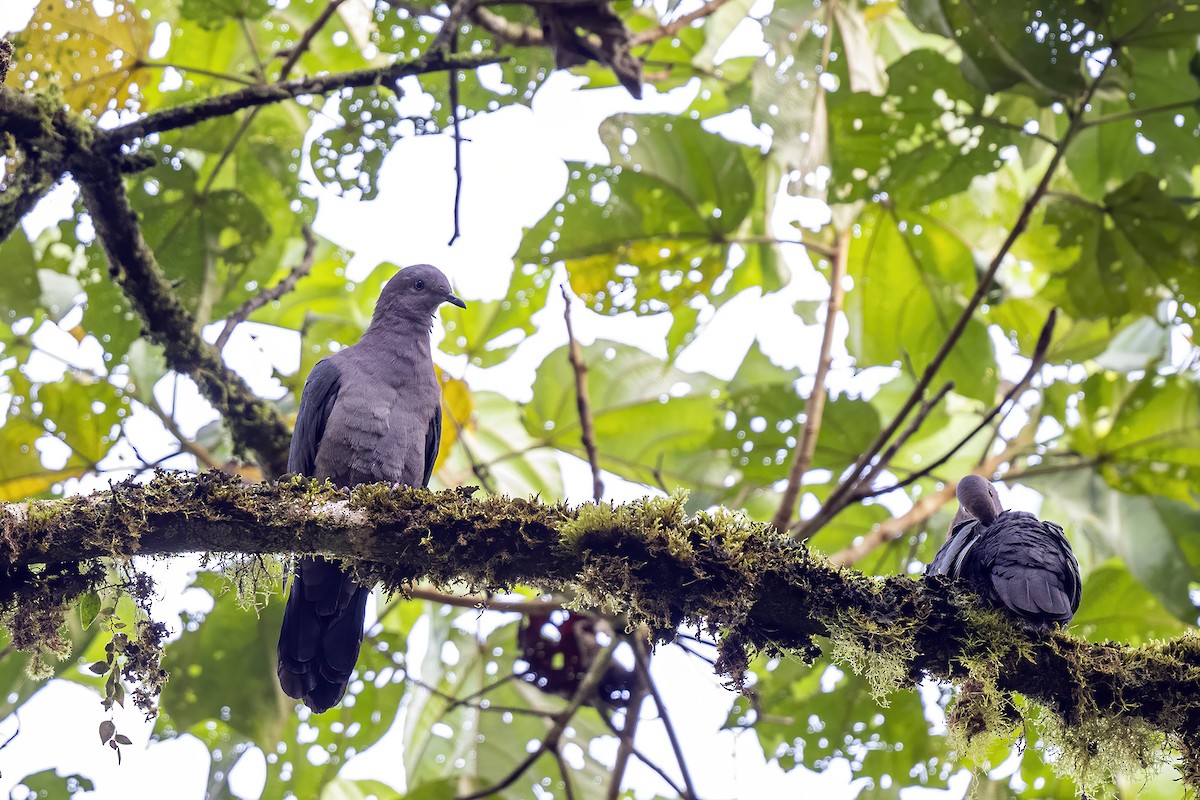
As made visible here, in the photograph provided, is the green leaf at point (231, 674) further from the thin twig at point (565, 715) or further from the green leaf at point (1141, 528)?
the green leaf at point (1141, 528)

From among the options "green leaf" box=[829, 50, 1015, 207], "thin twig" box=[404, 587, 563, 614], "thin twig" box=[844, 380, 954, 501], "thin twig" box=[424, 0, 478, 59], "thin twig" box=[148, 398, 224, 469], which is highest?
"green leaf" box=[829, 50, 1015, 207]

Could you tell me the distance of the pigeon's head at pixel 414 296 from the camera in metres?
4.41

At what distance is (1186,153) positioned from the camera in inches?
183

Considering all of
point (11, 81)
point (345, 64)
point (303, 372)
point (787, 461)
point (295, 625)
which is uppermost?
point (345, 64)

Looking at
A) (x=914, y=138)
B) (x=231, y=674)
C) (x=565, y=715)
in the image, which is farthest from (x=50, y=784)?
(x=914, y=138)

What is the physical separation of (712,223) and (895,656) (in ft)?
8.92

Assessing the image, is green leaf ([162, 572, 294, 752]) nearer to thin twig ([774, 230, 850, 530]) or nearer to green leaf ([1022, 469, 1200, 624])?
thin twig ([774, 230, 850, 530])

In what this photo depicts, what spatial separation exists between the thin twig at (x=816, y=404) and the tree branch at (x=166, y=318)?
2245 millimetres

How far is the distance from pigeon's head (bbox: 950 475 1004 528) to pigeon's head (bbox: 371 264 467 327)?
A: 227cm

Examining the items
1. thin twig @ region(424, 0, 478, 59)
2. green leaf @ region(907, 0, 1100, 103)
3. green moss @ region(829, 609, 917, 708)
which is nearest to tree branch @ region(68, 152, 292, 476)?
thin twig @ region(424, 0, 478, 59)

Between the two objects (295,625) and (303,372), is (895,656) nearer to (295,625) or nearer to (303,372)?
(295,625)

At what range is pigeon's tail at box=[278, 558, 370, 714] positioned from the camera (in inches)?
137

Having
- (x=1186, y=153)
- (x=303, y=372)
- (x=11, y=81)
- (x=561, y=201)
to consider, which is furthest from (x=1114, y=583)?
(x=11, y=81)

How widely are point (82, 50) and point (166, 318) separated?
1191 mm
